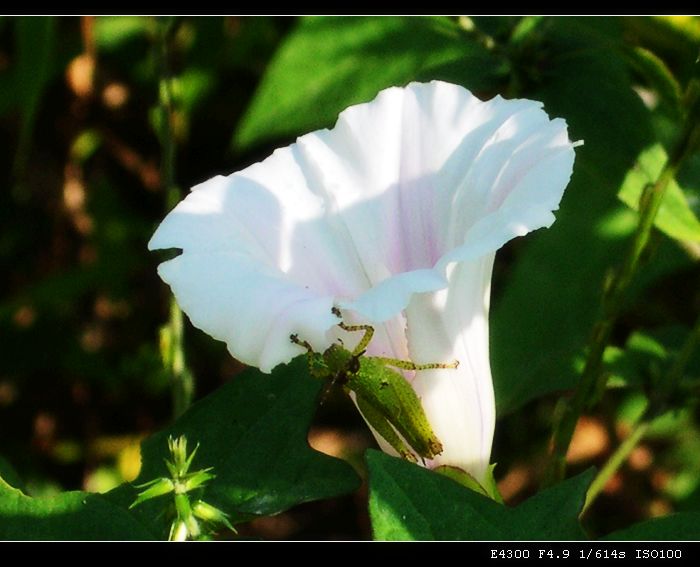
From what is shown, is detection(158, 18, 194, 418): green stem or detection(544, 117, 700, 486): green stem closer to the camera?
detection(544, 117, 700, 486): green stem

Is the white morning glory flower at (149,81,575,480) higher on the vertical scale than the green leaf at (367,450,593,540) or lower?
higher

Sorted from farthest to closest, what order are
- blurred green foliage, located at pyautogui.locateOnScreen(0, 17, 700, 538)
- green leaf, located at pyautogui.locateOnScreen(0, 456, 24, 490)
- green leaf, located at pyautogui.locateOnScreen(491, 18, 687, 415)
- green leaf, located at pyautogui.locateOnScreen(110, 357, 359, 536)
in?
blurred green foliage, located at pyautogui.locateOnScreen(0, 17, 700, 538), green leaf, located at pyautogui.locateOnScreen(491, 18, 687, 415), green leaf, located at pyautogui.locateOnScreen(0, 456, 24, 490), green leaf, located at pyautogui.locateOnScreen(110, 357, 359, 536)

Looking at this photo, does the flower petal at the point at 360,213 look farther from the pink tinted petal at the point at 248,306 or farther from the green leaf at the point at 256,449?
the green leaf at the point at 256,449

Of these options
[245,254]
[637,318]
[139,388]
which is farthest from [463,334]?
[139,388]

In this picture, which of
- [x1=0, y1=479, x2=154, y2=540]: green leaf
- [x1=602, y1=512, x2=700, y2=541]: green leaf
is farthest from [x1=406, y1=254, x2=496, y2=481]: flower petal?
[x1=0, y1=479, x2=154, y2=540]: green leaf

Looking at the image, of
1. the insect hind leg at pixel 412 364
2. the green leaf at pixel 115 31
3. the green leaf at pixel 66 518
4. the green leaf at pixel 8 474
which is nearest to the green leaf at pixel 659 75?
the insect hind leg at pixel 412 364

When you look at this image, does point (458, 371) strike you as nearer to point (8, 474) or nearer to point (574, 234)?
point (8, 474)

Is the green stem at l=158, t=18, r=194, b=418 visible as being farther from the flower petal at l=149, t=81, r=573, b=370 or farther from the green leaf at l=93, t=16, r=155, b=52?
the green leaf at l=93, t=16, r=155, b=52
